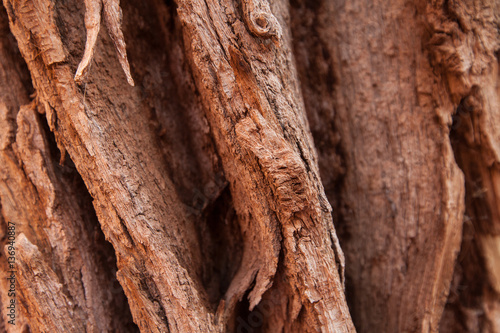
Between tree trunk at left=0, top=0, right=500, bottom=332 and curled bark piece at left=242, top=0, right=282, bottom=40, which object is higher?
curled bark piece at left=242, top=0, right=282, bottom=40

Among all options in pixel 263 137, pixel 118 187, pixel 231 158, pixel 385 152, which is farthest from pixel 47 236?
pixel 385 152

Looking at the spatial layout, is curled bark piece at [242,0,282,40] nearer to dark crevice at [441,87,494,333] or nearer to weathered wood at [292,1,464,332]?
weathered wood at [292,1,464,332]

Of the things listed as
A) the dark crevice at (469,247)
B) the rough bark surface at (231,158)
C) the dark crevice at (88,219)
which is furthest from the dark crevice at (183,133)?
the dark crevice at (469,247)

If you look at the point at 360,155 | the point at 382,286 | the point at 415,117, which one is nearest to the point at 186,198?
the point at 360,155

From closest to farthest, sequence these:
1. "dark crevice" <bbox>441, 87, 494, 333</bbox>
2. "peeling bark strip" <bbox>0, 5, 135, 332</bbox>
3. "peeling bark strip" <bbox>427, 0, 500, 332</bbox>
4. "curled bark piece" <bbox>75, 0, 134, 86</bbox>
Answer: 1. "curled bark piece" <bbox>75, 0, 134, 86</bbox>
2. "peeling bark strip" <bbox>0, 5, 135, 332</bbox>
3. "peeling bark strip" <bbox>427, 0, 500, 332</bbox>
4. "dark crevice" <bbox>441, 87, 494, 333</bbox>

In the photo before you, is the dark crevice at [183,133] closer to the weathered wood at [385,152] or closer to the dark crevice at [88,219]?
the dark crevice at [88,219]

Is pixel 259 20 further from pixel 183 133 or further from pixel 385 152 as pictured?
pixel 385 152

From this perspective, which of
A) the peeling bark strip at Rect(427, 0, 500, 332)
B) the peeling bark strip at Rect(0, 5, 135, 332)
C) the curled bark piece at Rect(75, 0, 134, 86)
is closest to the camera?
the curled bark piece at Rect(75, 0, 134, 86)

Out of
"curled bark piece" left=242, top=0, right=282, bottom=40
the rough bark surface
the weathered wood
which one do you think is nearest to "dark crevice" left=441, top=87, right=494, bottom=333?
the weathered wood

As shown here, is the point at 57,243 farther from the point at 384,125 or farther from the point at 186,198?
the point at 384,125
